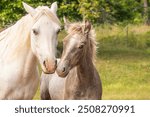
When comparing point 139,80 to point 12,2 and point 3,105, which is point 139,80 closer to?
point 12,2

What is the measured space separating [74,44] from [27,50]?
5.27 feet

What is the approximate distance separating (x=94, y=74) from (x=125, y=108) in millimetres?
2720

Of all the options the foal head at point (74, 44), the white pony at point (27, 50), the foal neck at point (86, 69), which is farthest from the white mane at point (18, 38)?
the foal neck at point (86, 69)

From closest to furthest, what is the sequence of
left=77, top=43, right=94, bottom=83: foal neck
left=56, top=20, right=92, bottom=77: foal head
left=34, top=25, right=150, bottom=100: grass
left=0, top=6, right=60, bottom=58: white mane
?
left=0, top=6, right=60, bottom=58: white mane → left=56, top=20, right=92, bottom=77: foal head → left=77, top=43, right=94, bottom=83: foal neck → left=34, top=25, right=150, bottom=100: grass

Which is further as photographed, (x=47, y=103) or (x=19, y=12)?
(x=19, y=12)

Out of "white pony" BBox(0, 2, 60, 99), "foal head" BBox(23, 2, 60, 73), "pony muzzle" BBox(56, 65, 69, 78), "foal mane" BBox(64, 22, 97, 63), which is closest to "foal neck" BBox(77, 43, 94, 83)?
"foal mane" BBox(64, 22, 97, 63)

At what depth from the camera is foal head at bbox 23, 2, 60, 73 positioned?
271 inches

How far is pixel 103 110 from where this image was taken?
22.0 feet

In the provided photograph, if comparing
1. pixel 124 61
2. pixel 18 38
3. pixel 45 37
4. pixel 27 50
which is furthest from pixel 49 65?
pixel 124 61

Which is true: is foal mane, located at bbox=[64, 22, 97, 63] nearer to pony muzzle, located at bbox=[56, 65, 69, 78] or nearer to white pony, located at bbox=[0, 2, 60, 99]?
pony muzzle, located at bbox=[56, 65, 69, 78]

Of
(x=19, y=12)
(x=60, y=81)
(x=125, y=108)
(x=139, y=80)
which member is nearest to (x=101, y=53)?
(x=19, y=12)

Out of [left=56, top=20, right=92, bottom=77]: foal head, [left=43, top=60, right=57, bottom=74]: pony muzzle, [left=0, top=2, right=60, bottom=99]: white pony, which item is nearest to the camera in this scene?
[left=43, top=60, right=57, bottom=74]: pony muzzle

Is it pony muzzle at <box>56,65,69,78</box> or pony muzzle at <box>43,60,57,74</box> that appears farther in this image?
pony muzzle at <box>56,65,69,78</box>

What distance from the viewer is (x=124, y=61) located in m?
23.6
